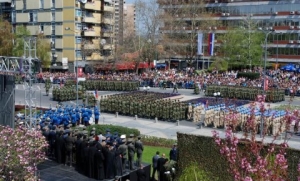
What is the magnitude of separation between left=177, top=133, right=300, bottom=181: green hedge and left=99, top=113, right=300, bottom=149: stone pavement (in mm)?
9251

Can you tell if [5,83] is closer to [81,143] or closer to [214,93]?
[81,143]

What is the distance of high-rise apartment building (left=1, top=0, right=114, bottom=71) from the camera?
63.3 m

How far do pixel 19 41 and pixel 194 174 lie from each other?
171 ft

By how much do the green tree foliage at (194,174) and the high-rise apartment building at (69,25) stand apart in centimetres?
4783

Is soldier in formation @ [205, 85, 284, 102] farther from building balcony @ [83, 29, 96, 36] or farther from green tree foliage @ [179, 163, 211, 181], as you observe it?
building balcony @ [83, 29, 96, 36]

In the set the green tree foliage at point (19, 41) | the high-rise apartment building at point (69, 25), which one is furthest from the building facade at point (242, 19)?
the green tree foliage at point (19, 41)

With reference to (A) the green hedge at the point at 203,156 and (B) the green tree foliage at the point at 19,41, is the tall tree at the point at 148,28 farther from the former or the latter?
(A) the green hedge at the point at 203,156

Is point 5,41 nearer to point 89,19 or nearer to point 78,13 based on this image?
point 78,13

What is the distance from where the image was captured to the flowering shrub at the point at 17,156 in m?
A: 11.4

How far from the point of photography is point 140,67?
66.4m

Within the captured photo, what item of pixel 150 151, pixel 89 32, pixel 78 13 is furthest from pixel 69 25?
pixel 150 151

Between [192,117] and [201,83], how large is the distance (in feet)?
56.2

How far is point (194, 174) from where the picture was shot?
1309 centimetres

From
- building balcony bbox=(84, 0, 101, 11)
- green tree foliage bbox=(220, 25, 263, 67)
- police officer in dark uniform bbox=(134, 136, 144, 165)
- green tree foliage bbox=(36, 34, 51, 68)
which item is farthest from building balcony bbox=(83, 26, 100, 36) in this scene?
police officer in dark uniform bbox=(134, 136, 144, 165)
